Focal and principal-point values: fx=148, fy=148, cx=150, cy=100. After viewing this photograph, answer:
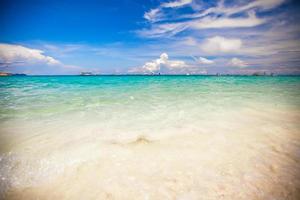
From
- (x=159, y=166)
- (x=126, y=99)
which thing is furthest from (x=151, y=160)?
(x=126, y=99)

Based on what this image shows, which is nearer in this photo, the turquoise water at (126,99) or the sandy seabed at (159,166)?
the sandy seabed at (159,166)

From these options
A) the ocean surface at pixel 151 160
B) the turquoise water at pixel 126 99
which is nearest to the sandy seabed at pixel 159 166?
the ocean surface at pixel 151 160

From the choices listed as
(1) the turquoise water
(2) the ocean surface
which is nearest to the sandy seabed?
(2) the ocean surface

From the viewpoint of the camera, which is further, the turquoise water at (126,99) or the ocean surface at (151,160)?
the turquoise water at (126,99)

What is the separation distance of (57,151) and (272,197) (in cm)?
A: 475

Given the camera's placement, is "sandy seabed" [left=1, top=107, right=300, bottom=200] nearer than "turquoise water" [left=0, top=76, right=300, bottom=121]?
Yes

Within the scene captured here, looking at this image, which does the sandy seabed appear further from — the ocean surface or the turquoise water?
the turquoise water

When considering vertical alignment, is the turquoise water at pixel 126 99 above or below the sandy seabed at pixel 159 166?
above

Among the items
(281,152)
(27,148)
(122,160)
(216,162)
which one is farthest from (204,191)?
(27,148)

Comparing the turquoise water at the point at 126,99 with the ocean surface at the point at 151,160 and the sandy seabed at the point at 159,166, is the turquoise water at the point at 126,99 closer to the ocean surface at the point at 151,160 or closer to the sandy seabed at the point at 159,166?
the ocean surface at the point at 151,160

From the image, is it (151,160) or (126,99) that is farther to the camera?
(126,99)

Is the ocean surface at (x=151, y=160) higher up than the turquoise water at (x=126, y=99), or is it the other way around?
the turquoise water at (x=126, y=99)

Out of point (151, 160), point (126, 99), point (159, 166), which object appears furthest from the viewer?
point (126, 99)

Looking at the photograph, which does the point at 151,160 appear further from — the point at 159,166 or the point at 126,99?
the point at 126,99
